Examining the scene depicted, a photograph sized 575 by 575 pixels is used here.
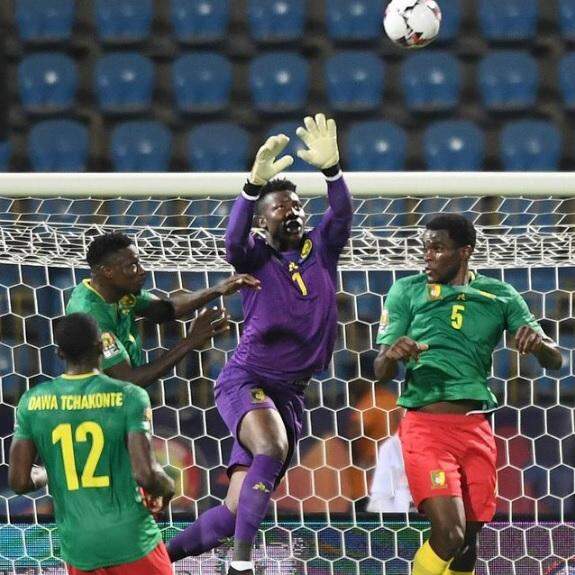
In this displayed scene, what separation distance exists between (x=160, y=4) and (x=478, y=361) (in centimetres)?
487

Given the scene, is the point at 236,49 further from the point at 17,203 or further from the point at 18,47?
the point at 17,203

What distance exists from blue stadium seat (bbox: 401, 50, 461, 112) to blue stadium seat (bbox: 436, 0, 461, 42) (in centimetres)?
32

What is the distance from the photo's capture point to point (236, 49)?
8.77 m

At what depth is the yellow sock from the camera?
15.1ft

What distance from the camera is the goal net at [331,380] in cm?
546

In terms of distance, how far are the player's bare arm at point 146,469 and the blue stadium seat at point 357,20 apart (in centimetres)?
556

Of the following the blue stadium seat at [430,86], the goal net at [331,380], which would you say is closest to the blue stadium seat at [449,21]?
the blue stadium seat at [430,86]

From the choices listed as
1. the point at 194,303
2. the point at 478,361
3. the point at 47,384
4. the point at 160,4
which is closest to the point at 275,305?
the point at 194,303

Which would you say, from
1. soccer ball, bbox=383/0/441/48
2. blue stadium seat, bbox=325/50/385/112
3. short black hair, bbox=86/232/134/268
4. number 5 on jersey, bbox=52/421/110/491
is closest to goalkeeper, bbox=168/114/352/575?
short black hair, bbox=86/232/134/268

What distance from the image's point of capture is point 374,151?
820 centimetres

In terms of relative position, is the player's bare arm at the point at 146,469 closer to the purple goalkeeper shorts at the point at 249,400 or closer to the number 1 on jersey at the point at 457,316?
the purple goalkeeper shorts at the point at 249,400

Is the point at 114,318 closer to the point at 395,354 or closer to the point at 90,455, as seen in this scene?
the point at 395,354

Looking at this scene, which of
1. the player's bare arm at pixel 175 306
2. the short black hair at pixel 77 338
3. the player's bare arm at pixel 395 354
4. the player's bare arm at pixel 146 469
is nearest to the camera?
the player's bare arm at pixel 146 469

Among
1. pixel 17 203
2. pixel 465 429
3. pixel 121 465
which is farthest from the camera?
pixel 17 203
